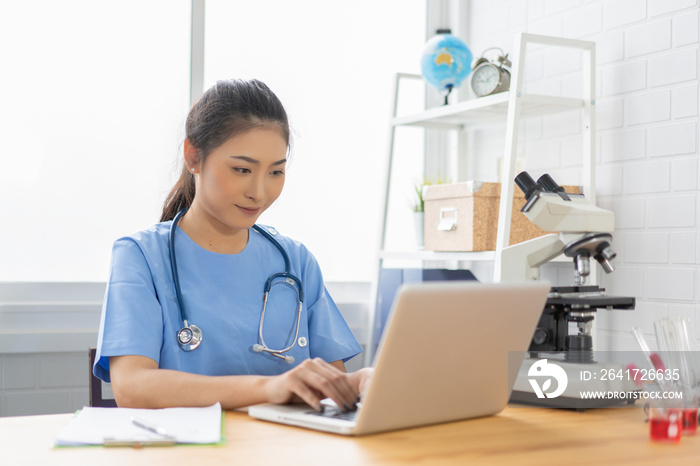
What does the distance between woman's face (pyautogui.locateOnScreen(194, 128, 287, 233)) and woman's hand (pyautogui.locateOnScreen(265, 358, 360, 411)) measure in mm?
518

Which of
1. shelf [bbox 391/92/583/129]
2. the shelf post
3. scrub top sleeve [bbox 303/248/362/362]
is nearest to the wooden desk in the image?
scrub top sleeve [bbox 303/248/362/362]

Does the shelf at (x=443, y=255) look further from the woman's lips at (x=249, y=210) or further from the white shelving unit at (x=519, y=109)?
the woman's lips at (x=249, y=210)

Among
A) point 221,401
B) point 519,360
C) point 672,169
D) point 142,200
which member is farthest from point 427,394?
point 142,200

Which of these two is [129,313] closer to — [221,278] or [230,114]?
[221,278]

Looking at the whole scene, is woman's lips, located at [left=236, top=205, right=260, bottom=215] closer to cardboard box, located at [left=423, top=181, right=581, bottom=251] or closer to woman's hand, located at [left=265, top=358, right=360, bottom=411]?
woman's hand, located at [left=265, top=358, right=360, bottom=411]

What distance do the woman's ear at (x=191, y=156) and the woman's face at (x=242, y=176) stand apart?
0.10ft

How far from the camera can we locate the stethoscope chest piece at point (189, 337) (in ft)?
4.75

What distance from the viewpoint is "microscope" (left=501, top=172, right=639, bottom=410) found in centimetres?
124

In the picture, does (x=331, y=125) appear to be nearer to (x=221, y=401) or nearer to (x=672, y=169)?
(x=672, y=169)

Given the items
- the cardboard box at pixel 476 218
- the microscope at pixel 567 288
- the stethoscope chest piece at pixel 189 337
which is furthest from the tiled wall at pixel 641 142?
the stethoscope chest piece at pixel 189 337

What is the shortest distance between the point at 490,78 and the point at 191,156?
53.5 inches

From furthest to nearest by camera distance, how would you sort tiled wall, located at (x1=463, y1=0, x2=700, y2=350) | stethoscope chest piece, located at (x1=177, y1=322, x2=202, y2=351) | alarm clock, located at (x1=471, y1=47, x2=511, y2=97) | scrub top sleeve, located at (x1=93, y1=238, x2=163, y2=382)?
alarm clock, located at (x1=471, y1=47, x2=511, y2=97) < tiled wall, located at (x1=463, y1=0, x2=700, y2=350) < stethoscope chest piece, located at (x1=177, y1=322, x2=202, y2=351) < scrub top sleeve, located at (x1=93, y1=238, x2=163, y2=382)

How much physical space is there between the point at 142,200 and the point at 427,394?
6.19ft

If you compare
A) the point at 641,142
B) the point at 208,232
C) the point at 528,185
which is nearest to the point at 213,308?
the point at 208,232
